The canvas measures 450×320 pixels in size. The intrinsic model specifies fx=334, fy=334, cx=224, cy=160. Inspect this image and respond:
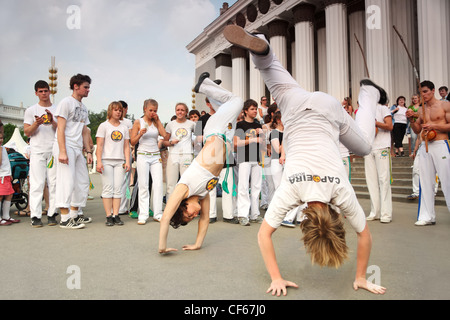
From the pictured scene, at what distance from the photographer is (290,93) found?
116 inches

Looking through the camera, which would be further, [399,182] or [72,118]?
[399,182]

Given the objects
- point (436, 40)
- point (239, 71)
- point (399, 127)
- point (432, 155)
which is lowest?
point (432, 155)

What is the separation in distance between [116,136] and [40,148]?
4.29 feet

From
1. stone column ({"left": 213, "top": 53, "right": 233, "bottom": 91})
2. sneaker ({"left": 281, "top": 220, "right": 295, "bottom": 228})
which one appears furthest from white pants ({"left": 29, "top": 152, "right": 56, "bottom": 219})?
stone column ({"left": 213, "top": 53, "right": 233, "bottom": 91})

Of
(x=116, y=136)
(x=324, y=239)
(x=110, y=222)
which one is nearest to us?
(x=324, y=239)

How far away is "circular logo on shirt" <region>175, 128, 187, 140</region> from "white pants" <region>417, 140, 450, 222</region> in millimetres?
4328

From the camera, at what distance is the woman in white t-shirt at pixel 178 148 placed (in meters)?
6.49

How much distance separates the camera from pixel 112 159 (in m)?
5.95

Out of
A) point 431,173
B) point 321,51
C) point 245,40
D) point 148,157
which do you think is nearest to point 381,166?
point 431,173

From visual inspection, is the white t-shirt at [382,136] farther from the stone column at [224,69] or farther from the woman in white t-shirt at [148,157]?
the stone column at [224,69]

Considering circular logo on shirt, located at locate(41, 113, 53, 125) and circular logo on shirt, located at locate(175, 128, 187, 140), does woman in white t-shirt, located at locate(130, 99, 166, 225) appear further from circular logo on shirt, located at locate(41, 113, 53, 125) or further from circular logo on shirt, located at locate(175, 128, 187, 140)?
circular logo on shirt, located at locate(41, 113, 53, 125)

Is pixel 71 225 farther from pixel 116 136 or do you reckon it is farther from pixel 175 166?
pixel 175 166

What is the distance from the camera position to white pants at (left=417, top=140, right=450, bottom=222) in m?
5.52
